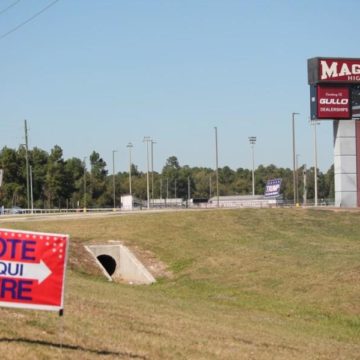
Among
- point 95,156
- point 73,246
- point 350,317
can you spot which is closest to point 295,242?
point 73,246

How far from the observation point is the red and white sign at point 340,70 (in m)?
56.2

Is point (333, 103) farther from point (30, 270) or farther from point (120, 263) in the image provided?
point (30, 270)

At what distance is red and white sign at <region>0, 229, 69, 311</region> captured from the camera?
9414 mm

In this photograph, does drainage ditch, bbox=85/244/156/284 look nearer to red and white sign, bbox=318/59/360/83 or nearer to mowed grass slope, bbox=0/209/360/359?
mowed grass slope, bbox=0/209/360/359

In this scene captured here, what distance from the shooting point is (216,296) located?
26219 mm

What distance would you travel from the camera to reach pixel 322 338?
17547 millimetres

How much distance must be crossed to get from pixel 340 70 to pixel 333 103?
8.84ft

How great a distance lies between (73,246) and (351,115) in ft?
91.5

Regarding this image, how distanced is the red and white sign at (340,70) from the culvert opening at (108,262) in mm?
25123

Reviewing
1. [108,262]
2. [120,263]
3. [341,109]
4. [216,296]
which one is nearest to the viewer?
[216,296]

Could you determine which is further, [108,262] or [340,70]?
[340,70]

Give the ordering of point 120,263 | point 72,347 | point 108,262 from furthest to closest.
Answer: point 108,262, point 120,263, point 72,347

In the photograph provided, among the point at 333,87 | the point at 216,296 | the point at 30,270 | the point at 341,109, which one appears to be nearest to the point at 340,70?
the point at 333,87

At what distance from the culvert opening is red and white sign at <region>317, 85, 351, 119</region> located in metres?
23.5
